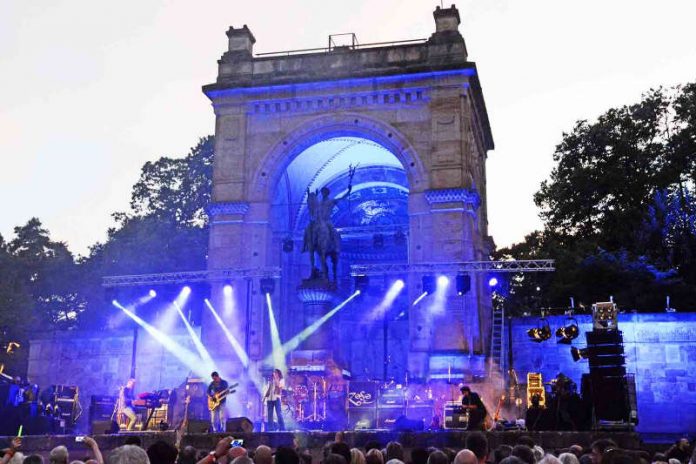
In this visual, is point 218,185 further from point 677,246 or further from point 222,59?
point 677,246

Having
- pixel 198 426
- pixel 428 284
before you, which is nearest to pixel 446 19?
pixel 428 284

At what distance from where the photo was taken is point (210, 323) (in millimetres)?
27141

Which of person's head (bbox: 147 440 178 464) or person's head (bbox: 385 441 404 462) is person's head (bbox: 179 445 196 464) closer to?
person's head (bbox: 147 440 178 464)

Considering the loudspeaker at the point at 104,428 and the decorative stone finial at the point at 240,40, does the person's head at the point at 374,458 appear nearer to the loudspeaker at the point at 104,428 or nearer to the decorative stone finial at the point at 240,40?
the loudspeaker at the point at 104,428

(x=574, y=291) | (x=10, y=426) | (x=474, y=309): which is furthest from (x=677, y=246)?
(x=10, y=426)

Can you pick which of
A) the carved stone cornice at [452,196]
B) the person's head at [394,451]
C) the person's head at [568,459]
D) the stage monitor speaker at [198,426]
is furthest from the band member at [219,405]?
Answer: the person's head at [568,459]

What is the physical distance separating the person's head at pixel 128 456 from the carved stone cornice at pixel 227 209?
2271cm

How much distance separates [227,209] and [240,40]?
266 inches

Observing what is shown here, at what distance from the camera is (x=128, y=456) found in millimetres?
5156

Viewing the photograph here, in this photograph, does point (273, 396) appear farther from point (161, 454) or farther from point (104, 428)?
point (161, 454)

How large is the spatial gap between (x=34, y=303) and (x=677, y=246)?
32540 mm

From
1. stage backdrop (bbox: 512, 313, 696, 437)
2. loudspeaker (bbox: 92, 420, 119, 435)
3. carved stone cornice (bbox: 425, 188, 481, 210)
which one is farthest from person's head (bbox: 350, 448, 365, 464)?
stage backdrop (bbox: 512, 313, 696, 437)

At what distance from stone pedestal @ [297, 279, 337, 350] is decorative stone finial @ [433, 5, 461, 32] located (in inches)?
395

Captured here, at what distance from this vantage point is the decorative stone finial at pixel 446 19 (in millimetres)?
27922
